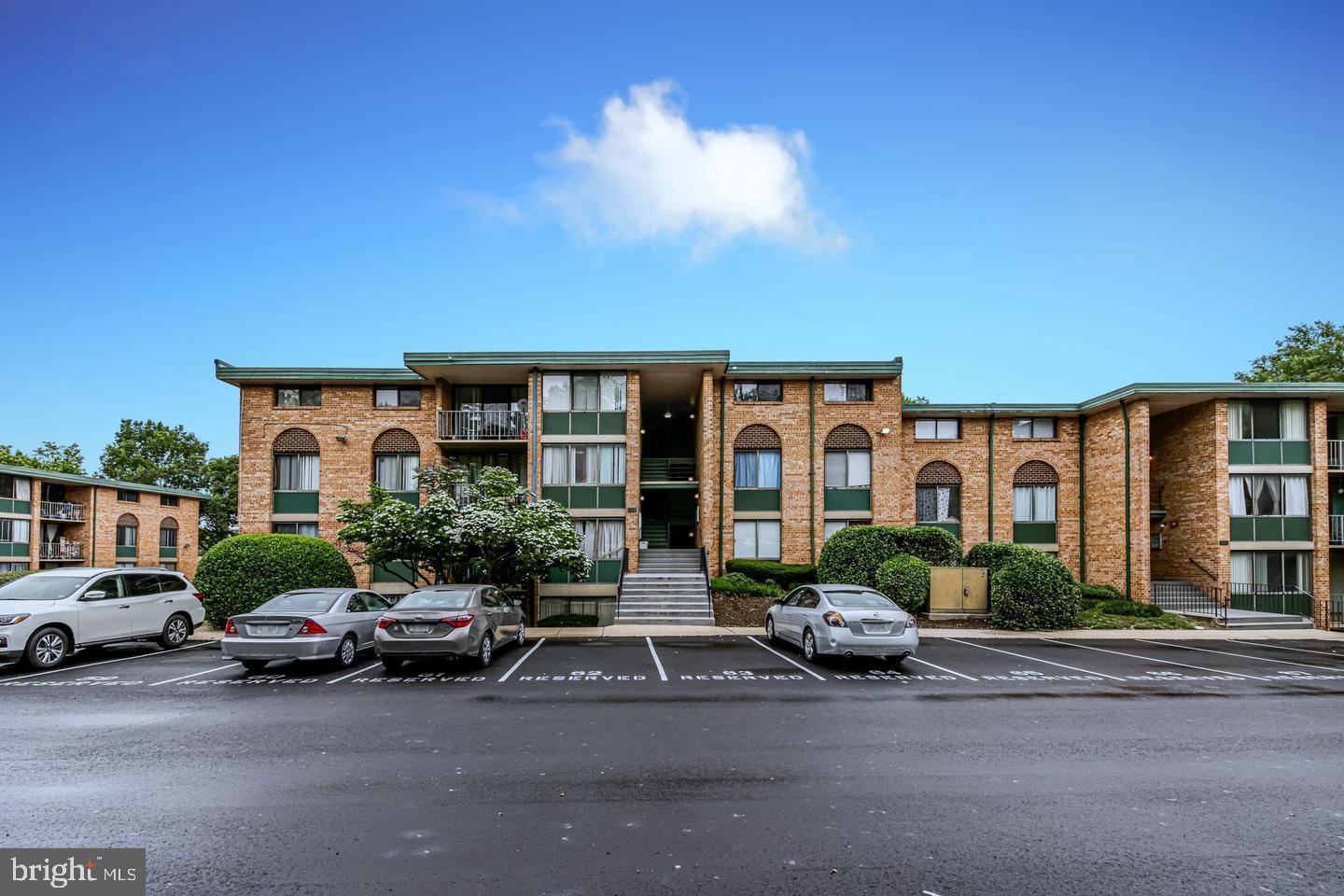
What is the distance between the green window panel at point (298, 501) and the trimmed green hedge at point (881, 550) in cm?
1692

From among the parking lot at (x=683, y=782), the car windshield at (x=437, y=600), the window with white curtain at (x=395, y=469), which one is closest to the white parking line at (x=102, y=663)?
the parking lot at (x=683, y=782)

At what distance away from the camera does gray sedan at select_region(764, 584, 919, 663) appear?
1273cm

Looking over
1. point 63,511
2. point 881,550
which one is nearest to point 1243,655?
point 881,550

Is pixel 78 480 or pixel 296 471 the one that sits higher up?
pixel 296 471

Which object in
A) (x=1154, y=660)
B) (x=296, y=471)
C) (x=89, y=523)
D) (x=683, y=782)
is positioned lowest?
(x=1154, y=660)

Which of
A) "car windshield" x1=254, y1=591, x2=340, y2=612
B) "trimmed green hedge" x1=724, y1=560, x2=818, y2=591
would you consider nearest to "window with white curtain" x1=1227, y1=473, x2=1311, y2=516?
"trimmed green hedge" x1=724, y1=560, x2=818, y2=591

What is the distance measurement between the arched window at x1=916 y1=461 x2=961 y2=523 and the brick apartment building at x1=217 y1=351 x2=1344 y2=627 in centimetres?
5

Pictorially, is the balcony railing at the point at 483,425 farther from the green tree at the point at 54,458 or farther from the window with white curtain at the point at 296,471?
the green tree at the point at 54,458

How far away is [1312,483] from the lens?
23625mm

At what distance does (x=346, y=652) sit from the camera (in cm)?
1279

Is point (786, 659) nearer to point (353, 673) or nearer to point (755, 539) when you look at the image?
point (353, 673)

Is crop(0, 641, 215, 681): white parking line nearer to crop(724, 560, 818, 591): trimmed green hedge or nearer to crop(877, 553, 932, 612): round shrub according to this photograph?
crop(724, 560, 818, 591): trimmed green hedge

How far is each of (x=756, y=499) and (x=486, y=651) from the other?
13.9 metres

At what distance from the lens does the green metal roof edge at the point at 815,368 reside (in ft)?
81.7
